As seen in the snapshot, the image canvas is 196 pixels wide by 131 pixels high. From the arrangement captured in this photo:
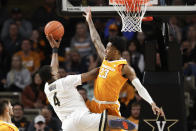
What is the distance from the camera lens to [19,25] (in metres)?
12.5

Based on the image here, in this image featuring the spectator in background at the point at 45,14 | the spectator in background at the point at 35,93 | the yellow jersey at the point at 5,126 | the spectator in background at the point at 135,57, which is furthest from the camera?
the spectator in background at the point at 45,14

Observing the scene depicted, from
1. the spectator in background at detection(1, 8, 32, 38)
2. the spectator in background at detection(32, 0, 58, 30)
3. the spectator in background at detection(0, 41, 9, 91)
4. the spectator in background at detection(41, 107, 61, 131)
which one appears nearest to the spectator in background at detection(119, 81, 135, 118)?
the spectator in background at detection(41, 107, 61, 131)

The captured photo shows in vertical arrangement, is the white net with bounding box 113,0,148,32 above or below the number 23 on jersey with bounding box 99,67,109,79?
above

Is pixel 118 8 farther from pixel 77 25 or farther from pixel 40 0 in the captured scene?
pixel 40 0

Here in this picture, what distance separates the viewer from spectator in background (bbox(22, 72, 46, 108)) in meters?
10.8

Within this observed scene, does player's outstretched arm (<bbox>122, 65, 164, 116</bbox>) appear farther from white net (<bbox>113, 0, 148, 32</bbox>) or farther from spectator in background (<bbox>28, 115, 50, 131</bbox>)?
spectator in background (<bbox>28, 115, 50, 131</bbox>)

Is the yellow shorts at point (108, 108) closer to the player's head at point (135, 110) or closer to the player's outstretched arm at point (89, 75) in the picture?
the player's outstretched arm at point (89, 75)

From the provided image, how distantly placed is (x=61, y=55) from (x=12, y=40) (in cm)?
134

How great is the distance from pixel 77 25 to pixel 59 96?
4.94 metres

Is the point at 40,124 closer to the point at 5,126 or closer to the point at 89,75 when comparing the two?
the point at 89,75

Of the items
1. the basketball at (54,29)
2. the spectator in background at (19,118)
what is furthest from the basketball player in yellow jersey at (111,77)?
the spectator in background at (19,118)

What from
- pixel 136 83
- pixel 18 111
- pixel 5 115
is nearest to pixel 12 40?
pixel 18 111

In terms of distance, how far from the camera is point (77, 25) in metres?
11.8

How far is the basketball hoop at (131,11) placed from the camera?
764 cm
